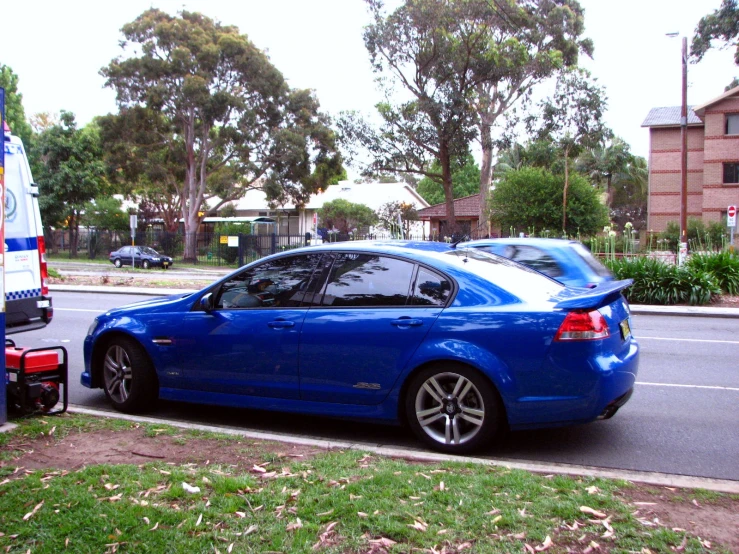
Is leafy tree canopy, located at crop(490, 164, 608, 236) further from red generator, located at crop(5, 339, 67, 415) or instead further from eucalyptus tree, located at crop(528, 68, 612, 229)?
red generator, located at crop(5, 339, 67, 415)

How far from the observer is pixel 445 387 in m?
5.00

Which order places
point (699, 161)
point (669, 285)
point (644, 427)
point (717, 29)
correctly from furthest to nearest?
point (699, 161)
point (717, 29)
point (669, 285)
point (644, 427)

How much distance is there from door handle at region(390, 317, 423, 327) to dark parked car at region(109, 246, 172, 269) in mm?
33800

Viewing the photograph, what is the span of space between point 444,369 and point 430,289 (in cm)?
63

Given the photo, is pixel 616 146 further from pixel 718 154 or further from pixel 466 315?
pixel 466 315

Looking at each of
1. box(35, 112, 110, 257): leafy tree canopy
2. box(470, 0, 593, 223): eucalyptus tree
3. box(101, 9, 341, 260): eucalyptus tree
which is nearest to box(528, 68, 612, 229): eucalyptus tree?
box(470, 0, 593, 223): eucalyptus tree

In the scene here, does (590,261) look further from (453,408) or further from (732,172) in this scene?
(732,172)

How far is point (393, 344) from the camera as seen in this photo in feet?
16.6

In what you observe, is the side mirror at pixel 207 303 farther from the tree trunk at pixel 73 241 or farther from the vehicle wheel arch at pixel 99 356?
the tree trunk at pixel 73 241

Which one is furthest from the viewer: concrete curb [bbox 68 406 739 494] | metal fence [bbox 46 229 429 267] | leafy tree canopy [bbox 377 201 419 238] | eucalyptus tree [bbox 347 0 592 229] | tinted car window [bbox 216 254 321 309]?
leafy tree canopy [bbox 377 201 419 238]

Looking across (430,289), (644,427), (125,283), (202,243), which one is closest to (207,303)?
(430,289)

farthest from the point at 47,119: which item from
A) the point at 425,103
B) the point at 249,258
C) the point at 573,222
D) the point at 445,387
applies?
the point at 445,387

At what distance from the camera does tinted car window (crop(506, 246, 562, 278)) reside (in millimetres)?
8688

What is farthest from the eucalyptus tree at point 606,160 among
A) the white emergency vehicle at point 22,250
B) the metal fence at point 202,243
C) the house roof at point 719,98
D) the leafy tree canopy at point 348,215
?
the white emergency vehicle at point 22,250
